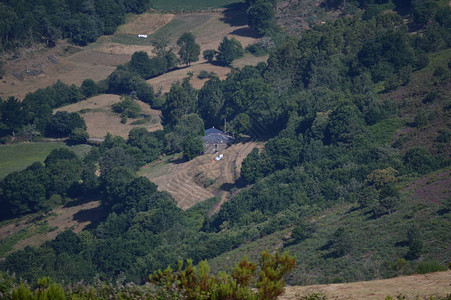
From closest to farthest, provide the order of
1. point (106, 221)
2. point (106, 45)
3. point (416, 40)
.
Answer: point (106, 221) → point (416, 40) → point (106, 45)

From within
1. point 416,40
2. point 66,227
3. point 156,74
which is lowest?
point 66,227

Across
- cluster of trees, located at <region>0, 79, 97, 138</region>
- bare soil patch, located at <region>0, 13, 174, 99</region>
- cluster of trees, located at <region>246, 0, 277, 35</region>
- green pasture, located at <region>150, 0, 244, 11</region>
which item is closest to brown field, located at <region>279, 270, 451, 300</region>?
cluster of trees, located at <region>0, 79, 97, 138</region>

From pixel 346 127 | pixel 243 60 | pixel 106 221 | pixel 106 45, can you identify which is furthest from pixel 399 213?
pixel 106 45

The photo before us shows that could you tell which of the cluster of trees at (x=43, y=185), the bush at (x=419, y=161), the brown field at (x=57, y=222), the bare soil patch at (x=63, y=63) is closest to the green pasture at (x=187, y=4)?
the bare soil patch at (x=63, y=63)

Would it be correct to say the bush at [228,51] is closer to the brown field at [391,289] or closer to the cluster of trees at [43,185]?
the cluster of trees at [43,185]

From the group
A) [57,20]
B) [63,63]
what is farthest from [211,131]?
[57,20]

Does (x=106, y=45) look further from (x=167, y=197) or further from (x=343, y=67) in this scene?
(x=167, y=197)
